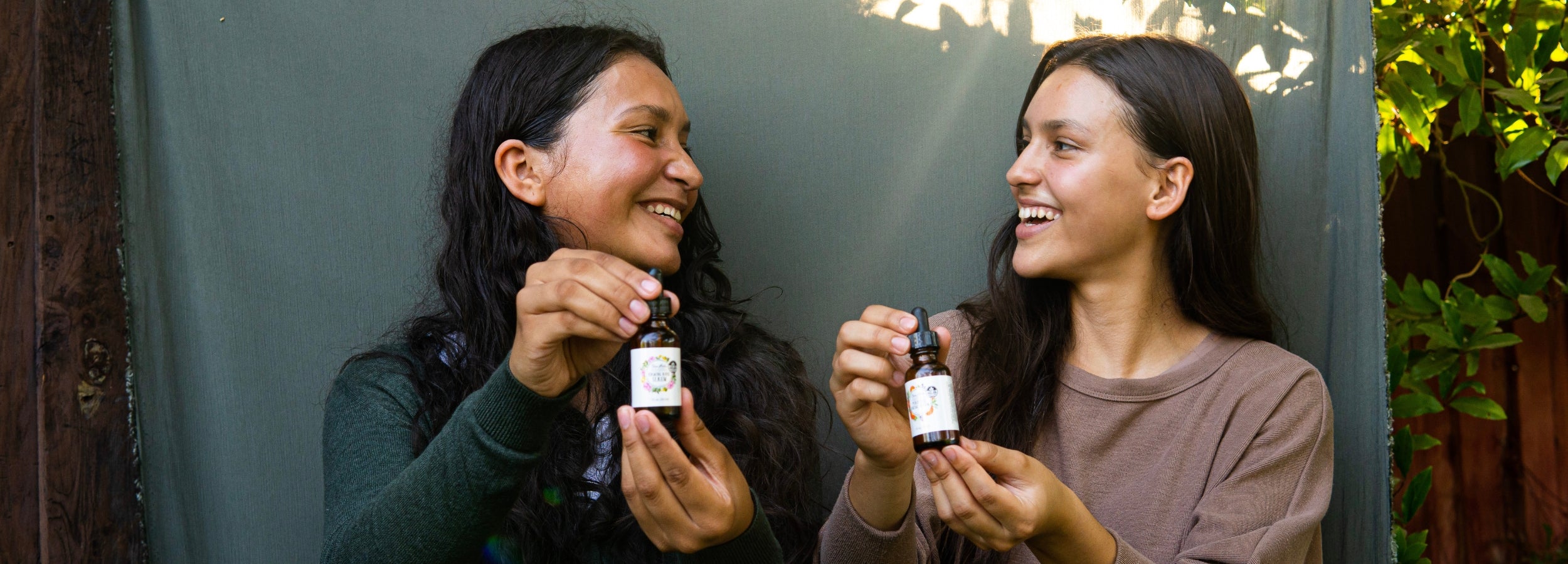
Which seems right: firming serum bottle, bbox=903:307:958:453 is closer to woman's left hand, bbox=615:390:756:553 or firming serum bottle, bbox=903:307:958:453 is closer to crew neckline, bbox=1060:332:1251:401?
woman's left hand, bbox=615:390:756:553

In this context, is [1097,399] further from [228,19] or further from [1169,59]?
[228,19]

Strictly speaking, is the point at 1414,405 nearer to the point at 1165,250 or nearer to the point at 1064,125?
the point at 1165,250

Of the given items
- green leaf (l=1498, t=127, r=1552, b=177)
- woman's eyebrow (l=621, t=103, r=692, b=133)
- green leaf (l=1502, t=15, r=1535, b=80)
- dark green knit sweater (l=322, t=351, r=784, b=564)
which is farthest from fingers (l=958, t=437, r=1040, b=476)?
green leaf (l=1502, t=15, r=1535, b=80)

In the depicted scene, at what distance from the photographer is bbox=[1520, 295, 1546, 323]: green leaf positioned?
2354 mm

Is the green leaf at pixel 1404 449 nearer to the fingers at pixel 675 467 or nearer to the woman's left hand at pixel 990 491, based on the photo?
the woman's left hand at pixel 990 491

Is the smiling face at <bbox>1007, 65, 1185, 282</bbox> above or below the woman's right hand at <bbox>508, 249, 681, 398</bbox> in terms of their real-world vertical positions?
above

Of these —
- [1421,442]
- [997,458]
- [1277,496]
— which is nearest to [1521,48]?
[1421,442]

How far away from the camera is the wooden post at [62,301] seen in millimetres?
1909

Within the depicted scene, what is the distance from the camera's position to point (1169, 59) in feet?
6.51

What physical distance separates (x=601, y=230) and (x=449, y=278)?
0.91 ft

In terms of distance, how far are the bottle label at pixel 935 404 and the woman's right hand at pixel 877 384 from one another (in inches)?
2.0

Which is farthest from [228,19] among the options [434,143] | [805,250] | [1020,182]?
[1020,182]

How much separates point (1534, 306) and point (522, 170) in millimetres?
2102

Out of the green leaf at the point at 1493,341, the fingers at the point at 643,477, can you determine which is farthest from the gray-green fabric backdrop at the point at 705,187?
the fingers at the point at 643,477
